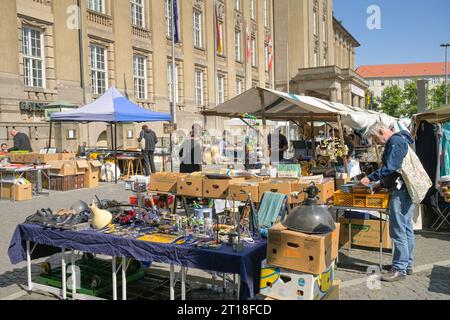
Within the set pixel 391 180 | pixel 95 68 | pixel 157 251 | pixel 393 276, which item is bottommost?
pixel 393 276

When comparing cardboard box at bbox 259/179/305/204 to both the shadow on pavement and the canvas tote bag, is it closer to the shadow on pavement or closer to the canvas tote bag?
the canvas tote bag

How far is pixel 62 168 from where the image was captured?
13703 millimetres

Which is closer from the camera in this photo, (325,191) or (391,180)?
(391,180)

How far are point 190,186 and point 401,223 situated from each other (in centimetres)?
316

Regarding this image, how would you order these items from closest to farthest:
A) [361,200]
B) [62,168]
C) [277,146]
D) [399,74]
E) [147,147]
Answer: [361,200]
[62,168]
[277,146]
[147,147]
[399,74]

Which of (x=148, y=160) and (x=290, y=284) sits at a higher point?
(x=148, y=160)

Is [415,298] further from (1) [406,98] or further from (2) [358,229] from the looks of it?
(1) [406,98]

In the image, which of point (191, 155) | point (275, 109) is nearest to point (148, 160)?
point (191, 155)

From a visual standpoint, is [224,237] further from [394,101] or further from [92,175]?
[394,101]

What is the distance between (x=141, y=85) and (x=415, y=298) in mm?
23150

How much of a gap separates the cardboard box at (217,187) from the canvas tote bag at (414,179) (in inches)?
97.1

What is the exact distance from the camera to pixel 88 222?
4879 millimetres

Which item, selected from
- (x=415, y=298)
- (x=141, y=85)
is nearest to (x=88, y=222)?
(x=415, y=298)
